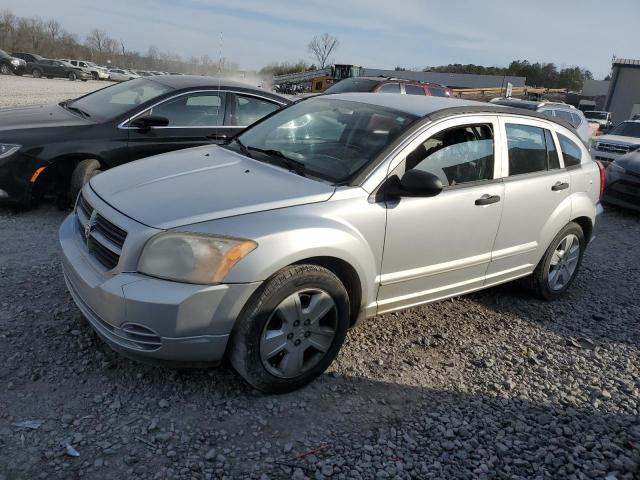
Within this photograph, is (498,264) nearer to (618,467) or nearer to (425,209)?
(425,209)

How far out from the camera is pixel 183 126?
6133mm

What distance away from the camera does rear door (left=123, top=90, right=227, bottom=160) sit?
5894 mm

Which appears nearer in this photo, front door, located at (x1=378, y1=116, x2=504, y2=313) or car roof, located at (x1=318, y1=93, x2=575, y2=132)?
front door, located at (x1=378, y1=116, x2=504, y2=313)

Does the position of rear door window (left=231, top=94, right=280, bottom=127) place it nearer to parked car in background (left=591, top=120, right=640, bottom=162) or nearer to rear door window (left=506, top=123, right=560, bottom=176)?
rear door window (left=506, top=123, right=560, bottom=176)

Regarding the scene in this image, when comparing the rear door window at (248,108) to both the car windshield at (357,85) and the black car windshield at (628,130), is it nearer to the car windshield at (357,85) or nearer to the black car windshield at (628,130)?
the car windshield at (357,85)

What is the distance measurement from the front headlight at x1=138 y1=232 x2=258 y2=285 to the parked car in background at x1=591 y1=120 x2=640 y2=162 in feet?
37.2

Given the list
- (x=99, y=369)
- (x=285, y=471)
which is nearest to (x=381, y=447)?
(x=285, y=471)

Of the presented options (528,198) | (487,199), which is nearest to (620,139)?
(528,198)

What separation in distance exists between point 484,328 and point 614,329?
1.19 metres

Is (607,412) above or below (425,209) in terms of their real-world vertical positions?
below

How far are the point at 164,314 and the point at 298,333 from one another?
0.77 meters

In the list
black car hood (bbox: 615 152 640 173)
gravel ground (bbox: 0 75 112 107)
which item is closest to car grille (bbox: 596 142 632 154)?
black car hood (bbox: 615 152 640 173)

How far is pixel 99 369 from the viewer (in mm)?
3086

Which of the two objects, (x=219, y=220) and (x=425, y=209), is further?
(x=425, y=209)
